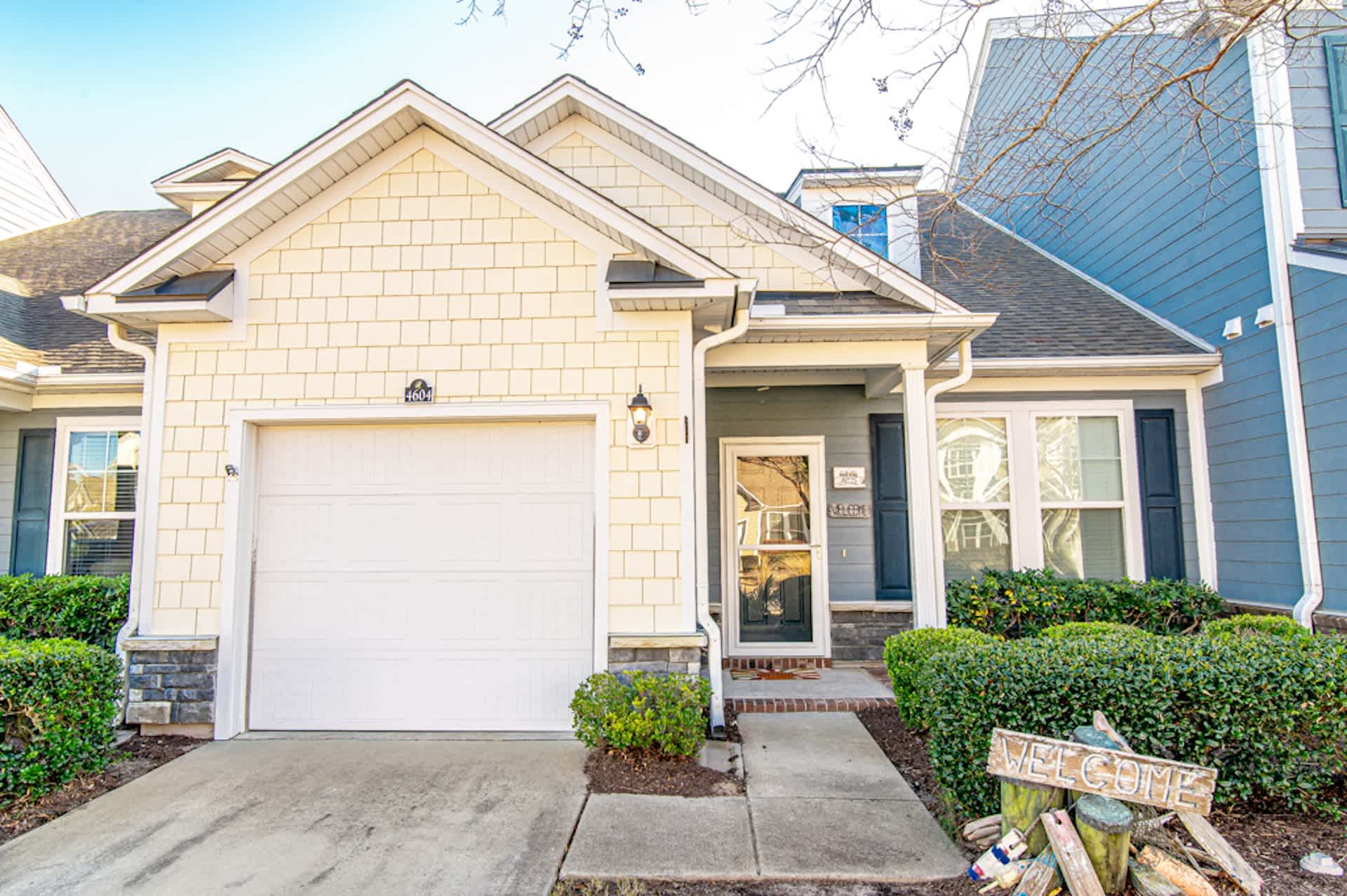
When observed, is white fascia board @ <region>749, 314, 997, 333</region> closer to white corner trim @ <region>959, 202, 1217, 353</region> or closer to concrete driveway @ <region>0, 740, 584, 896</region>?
white corner trim @ <region>959, 202, 1217, 353</region>

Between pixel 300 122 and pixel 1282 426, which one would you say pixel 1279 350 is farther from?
pixel 300 122

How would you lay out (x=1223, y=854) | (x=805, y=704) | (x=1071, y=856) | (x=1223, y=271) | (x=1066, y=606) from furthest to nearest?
(x=1223, y=271)
(x=1066, y=606)
(x=805, y=704)
(x=1223, y=854)
(x=1071, y=856)

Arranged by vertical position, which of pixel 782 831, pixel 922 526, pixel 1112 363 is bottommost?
pixel 782 831

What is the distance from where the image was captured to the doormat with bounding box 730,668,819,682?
21.9 feet

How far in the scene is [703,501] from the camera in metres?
5.74

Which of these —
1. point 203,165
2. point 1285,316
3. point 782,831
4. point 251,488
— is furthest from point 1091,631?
point 203,165

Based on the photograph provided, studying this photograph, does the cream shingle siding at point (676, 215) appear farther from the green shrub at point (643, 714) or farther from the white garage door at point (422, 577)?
the green shrub at point (643, 714)

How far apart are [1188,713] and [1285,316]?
447 centimetres

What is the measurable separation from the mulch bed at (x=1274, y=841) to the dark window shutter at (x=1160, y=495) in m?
3.72

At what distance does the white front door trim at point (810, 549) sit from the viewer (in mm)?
7320

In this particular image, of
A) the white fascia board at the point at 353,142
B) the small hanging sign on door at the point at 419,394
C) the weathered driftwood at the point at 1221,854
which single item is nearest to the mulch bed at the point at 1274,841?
the weathered driftwood at the point at 1221,854

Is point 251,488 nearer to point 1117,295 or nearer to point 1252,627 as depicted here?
point 1252,627

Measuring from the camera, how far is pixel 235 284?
5.38 metres

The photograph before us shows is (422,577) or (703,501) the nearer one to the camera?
(422,577)
